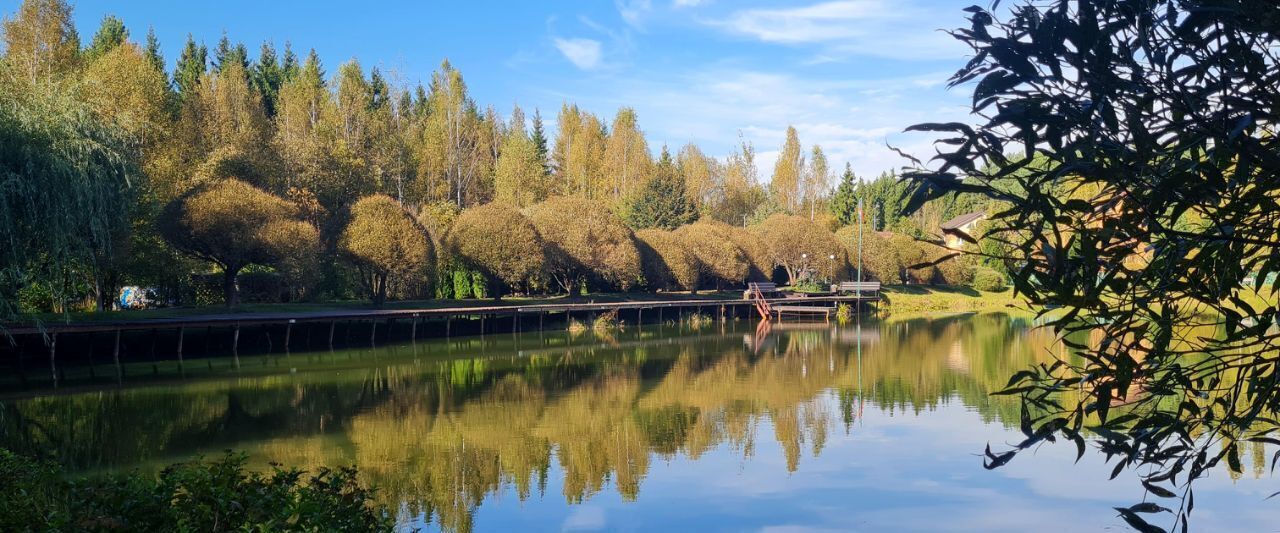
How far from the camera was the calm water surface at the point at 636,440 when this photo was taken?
12656 mm

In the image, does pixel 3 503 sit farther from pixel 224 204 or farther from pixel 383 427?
pixel 224 204

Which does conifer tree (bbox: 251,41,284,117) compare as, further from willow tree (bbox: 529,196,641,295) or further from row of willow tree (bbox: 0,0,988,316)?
willow tree (bbox: 529,196,641,295)

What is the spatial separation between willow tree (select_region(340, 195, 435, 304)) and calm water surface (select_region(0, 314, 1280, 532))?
927 centimetres

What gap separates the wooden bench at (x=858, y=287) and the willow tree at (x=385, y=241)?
29.5 metres

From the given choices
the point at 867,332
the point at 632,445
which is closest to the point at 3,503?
the point at 632,445

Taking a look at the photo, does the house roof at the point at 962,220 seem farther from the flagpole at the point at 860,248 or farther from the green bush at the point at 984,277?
the flagpole at the point at 860,248

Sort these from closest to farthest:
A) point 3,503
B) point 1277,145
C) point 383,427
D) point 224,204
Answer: point 1277,145
point 3,503
point 383,427
point 224,204

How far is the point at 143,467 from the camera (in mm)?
14672

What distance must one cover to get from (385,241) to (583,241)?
13.6m

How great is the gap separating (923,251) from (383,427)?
203 feet

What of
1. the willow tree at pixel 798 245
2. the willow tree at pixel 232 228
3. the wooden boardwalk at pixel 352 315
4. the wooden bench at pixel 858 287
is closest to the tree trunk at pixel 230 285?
the willow tree at pixel 232 228

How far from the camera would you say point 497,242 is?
45.3m

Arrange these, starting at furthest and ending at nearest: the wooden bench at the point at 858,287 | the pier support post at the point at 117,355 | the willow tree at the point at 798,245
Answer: the willow tree at the point at 798,245 < the wooden bench at the point at 858,287 < the pier support post at the point at 117,355

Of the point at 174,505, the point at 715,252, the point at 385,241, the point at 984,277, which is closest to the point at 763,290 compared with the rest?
the point at 715,252
